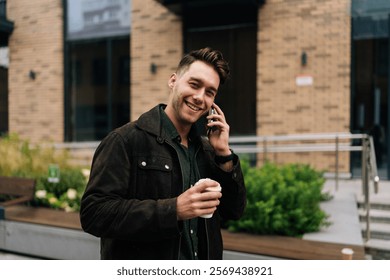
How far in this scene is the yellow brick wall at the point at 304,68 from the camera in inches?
284

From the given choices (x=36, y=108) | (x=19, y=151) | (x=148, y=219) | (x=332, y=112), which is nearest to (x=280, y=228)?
(x=148, y=219)

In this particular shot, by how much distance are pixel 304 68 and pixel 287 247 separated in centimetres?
487

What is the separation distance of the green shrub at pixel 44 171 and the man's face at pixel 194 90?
384cm

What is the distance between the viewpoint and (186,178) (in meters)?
1.52

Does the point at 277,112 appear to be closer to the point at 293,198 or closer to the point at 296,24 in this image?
the point at 296,24

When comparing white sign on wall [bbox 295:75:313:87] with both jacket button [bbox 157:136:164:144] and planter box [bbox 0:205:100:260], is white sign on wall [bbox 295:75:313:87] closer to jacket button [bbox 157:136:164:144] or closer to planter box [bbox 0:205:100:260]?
planter box [bbox 0:205:100:260]

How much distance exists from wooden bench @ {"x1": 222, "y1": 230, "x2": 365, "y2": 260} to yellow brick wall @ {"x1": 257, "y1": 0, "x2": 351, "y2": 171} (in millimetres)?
3979

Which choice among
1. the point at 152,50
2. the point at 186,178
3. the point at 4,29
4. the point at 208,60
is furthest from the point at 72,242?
the point at 4,29

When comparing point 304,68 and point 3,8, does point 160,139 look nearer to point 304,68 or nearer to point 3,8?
point 304,68

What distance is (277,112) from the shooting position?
768 cm

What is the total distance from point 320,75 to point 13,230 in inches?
231

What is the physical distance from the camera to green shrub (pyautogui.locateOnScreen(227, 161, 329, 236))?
12.8ft

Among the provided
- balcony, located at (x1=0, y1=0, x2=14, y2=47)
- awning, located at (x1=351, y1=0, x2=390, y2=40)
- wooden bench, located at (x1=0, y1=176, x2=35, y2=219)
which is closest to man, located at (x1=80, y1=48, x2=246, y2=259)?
wooden bench, located at (x1=0, y1=176, x2=35, y2=219)

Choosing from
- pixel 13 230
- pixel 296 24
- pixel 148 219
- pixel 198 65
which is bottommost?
pixel 13 230
